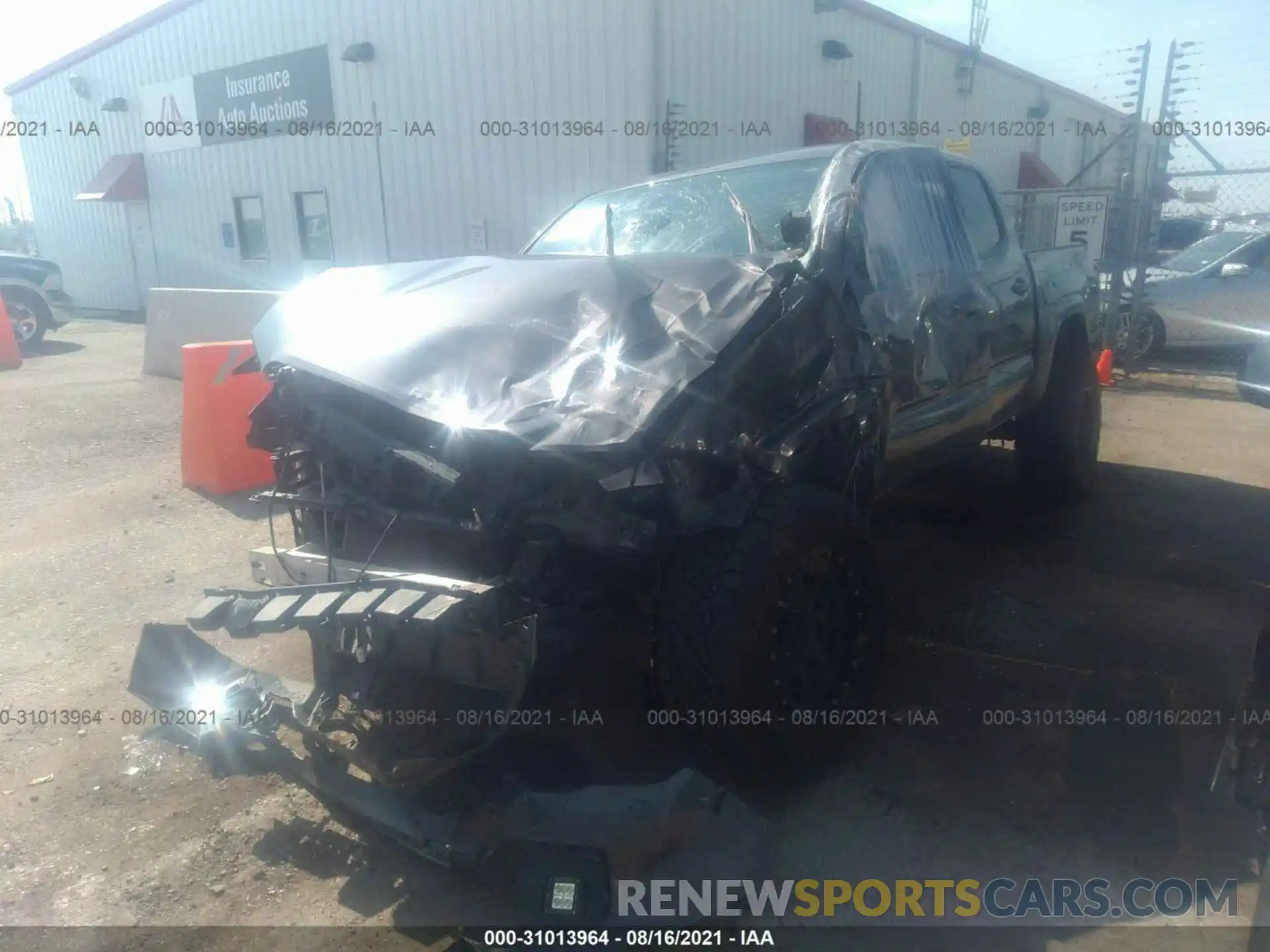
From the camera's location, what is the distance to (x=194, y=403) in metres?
5.87

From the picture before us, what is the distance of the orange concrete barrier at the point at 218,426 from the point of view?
19.1 ft

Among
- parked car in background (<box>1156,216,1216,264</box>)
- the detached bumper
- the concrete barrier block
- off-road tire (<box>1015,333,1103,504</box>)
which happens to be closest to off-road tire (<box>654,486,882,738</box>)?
the detached bumper

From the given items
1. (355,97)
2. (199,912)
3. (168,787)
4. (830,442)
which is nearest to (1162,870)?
(830,442)

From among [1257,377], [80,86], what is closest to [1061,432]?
[1257,377]

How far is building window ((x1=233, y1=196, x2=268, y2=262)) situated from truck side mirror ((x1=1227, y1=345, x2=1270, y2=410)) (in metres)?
Result: 14.7

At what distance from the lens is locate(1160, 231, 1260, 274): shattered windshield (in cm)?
1032

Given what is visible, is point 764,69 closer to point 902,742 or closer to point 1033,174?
point 1033,174

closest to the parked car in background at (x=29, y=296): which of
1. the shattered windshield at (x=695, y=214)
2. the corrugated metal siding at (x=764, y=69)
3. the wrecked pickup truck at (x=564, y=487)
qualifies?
the corrugated metal siding at (x=764, y=69)

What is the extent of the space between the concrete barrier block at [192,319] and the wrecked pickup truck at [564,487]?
636 cm

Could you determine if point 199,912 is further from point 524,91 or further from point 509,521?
point 524,91

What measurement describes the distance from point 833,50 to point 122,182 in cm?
1370

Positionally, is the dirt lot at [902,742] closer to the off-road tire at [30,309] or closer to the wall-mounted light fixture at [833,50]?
the wall-mounted light fixture at [833,50]

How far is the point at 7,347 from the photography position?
11.9 m

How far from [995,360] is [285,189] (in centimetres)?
1396
